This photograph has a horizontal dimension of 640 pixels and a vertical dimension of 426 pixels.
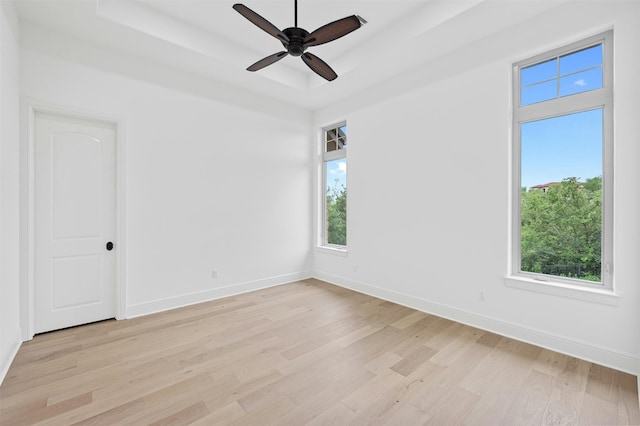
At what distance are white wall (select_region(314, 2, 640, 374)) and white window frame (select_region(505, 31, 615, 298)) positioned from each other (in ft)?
0.32

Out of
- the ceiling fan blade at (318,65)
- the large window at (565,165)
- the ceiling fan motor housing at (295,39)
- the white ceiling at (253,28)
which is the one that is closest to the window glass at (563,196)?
the large window at (565,165)

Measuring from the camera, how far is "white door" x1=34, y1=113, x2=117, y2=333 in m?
2.98

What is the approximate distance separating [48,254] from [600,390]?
→ 507cm

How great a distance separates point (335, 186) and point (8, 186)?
407cm

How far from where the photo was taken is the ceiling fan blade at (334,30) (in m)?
2.01

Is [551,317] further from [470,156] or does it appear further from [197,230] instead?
[197,230]

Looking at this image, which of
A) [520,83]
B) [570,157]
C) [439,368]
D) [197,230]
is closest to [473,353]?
[439,368]

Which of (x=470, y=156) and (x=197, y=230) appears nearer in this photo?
(x=470, y=156)

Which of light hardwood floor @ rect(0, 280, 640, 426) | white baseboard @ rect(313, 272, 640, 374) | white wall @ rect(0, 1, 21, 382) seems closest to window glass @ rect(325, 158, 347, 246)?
white baseboard @ rect(313, 272, 640, 374)

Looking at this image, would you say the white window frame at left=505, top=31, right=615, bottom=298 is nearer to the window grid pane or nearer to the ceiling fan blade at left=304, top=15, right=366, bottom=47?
the window grid pane

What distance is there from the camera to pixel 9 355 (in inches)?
94.5

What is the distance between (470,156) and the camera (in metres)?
3.23

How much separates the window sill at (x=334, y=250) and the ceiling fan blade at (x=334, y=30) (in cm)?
325

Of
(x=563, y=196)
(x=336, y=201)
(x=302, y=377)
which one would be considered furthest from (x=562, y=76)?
(x=302, y=377)
